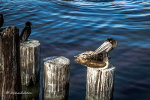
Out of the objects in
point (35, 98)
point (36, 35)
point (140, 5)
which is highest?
point (140, 5)

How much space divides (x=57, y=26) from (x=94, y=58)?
6470 millimetres

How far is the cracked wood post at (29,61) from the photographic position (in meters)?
5.84

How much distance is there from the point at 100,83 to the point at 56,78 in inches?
36.3

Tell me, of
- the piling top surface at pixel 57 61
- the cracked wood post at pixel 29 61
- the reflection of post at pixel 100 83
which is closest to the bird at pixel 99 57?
the reflection of post at pixel 100 83

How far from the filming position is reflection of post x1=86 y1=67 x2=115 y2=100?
199 inches

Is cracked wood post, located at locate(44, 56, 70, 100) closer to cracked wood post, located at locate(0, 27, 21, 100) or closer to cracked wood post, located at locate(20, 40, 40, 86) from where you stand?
cracked wood post, located at locate(20, 40, 40, 86)

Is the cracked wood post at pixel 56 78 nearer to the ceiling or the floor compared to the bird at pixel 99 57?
nearer to the floor

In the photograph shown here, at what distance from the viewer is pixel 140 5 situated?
1484 cm

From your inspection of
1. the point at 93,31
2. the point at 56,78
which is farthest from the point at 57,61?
the point at 93,31

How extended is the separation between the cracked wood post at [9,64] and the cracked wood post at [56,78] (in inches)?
24.3

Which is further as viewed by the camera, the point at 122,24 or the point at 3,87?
the point at 122,24

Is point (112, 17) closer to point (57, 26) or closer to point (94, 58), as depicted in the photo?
point (57, 26)

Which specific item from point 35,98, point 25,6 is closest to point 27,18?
point 25,6

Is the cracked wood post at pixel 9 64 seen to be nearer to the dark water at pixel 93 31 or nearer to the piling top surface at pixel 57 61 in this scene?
the piling top surface at pixel 57 61
